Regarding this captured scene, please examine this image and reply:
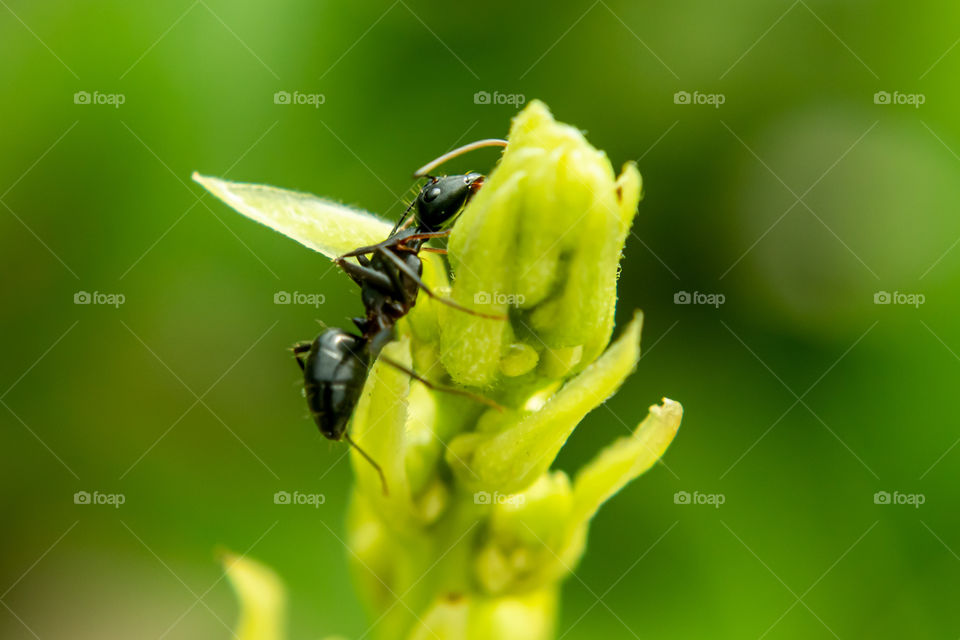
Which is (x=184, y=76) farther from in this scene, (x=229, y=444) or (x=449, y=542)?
(x=449, y=542)

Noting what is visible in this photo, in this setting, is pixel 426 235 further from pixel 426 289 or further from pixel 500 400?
pixel 500 400

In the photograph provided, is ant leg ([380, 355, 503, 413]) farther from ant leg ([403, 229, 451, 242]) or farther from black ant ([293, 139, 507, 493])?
ant leg ([403, 229, 451, 242])

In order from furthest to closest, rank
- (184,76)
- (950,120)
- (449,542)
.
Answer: (950,120) < (184,76) < (449,542)

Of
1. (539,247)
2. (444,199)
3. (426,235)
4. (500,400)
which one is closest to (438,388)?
(500,400)

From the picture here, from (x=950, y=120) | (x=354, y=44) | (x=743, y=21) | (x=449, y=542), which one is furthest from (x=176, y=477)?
(x=950, y=120)

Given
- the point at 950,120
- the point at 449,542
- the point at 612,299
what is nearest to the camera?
the point at 612,299

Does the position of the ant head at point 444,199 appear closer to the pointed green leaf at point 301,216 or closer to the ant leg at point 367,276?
the ant leg at point 367,276

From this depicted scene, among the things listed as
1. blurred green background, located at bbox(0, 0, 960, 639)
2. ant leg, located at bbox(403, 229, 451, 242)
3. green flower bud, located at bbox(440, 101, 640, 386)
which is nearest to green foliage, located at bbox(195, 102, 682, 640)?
green flower bud, located at bbox(440, 101, 640, 386)
